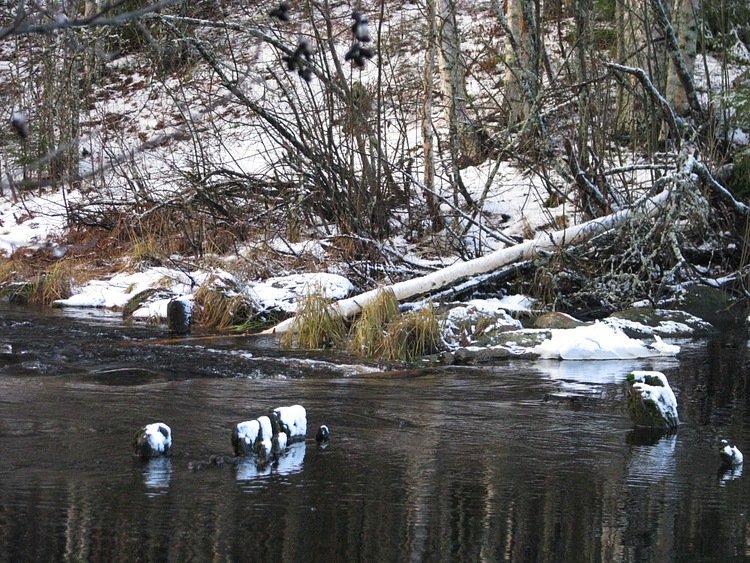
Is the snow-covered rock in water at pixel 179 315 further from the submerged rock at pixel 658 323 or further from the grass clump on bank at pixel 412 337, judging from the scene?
the submerged rock at pixel 658 323

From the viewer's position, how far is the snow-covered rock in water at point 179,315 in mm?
11938

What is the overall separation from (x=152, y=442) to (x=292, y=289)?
7100 millimetres

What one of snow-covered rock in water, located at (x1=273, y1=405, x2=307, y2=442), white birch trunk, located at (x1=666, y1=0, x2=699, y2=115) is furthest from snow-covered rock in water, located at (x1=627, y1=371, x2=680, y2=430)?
white birch trunk, located at (x1=666, y1=0, x2=699, y2=115)

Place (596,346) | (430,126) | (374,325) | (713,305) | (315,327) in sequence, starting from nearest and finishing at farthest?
(596,346) → (374,325) → (315,327) → (713,305) → (430,126)

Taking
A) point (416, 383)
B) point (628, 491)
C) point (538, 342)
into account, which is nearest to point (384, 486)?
point (628, 491)

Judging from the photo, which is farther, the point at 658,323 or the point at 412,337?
the point at 658,323

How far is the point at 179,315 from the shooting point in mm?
11992

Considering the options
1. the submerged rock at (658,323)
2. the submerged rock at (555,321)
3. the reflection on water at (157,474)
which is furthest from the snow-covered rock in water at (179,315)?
the reflection on water at (157,474)

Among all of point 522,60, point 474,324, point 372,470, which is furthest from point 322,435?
point 522,60

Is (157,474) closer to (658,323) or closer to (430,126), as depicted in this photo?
(658,323)

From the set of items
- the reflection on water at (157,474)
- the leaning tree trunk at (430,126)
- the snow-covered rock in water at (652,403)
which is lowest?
the reflection on water at (157,474)

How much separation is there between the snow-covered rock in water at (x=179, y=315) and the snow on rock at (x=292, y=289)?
2.91 ft

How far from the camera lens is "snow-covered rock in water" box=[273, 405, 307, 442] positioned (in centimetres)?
630

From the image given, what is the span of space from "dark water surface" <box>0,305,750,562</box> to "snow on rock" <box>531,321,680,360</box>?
84 centimetres
